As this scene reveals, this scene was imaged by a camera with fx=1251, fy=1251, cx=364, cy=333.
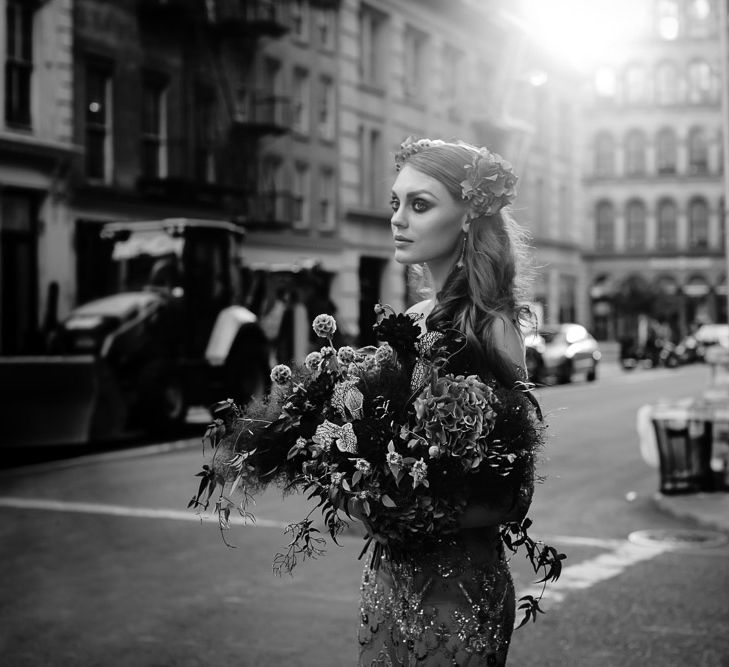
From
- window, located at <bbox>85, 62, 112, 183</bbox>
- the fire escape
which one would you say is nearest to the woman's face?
window, located at <bbox>85, 62, 112, 183</bbox>

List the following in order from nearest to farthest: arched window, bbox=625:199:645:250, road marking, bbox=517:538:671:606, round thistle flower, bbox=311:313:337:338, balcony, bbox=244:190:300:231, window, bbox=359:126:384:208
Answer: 1. round thistle flower, bbox=311:313:337:338
2. road marking, bbox=517:538:671:606
3. balcony, bbox=244:190:300:231
4. window, bbox=359:126:384:208
5. arched window, bbox=625:199:645:250

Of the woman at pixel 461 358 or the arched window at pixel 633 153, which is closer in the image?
the woman at pixel 461 358

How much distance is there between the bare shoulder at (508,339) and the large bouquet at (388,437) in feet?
0.31

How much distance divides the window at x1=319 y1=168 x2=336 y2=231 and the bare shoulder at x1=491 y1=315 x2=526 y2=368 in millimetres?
34787

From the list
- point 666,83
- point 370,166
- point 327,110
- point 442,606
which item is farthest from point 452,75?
point 442,606

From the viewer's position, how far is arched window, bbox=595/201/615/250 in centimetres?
8250

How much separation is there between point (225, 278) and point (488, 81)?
30472 mm

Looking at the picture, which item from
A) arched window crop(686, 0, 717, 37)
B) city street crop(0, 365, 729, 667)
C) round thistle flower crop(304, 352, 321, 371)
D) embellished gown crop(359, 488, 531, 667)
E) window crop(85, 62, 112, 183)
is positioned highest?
arched window crop(686, 0, 717, 37)

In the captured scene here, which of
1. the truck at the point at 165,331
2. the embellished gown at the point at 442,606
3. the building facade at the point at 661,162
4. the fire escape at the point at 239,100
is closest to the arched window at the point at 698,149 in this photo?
the building facade at the point at 661,162

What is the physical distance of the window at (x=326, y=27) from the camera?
37.2m

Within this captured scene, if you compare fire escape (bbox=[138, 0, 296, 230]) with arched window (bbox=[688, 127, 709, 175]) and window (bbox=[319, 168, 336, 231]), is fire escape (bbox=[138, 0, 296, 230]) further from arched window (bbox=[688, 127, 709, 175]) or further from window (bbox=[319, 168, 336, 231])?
arched window (bbox=[688, 127, 709, 175])

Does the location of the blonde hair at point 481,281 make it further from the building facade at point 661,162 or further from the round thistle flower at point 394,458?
the building facade at point 661,162

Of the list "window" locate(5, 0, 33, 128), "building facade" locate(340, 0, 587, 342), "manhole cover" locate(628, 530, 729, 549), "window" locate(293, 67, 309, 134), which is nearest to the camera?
"manhole cover" locate(628, 530, 729, 549)

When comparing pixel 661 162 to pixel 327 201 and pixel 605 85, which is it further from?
pixel 327 201
